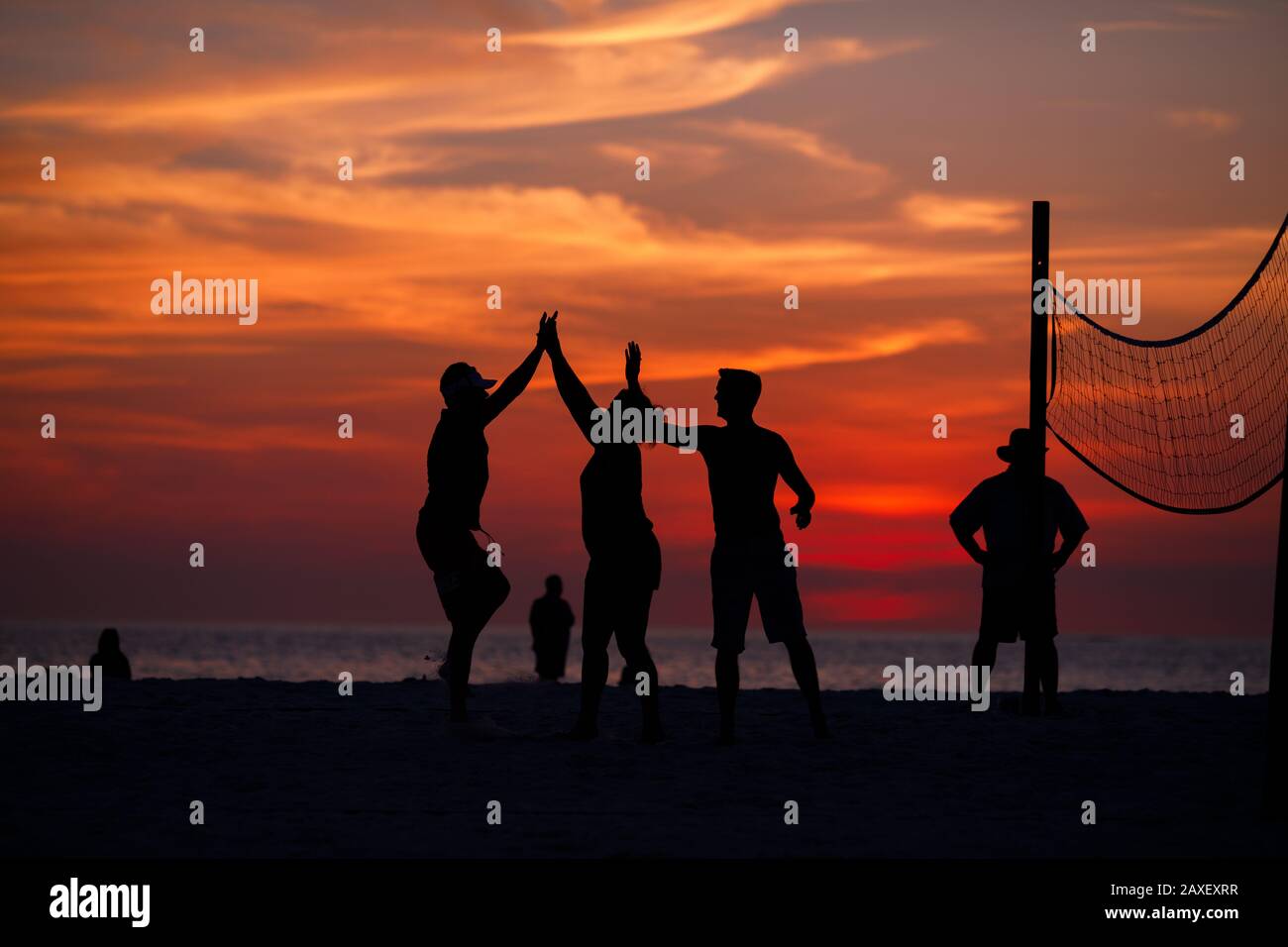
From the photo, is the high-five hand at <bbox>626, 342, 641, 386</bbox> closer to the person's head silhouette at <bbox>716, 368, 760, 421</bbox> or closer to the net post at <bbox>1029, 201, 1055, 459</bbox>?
the person's head silhouette at <bbox>716, 368, 760, 421</bbox>

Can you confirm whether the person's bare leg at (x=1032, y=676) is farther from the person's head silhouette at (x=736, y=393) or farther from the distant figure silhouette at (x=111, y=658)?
the distant figure silhouette at (x=111, y=658)

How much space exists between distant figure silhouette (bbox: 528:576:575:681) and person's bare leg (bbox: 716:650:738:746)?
28.2 feet

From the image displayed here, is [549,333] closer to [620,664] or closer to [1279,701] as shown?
[1279,701]

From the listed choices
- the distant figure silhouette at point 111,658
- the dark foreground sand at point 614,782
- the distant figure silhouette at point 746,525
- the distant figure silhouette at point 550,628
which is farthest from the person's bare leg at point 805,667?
the distant figure silhouette at point 550,628

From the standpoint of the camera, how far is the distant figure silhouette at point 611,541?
8.99 metres

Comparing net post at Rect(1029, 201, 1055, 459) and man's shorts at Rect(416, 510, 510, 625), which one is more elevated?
net post at Rect(1029, 201, 1055, 459)

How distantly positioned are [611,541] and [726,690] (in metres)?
1.09

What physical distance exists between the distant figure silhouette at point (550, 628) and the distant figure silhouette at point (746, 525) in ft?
29.1

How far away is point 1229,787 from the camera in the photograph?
816 centimetres

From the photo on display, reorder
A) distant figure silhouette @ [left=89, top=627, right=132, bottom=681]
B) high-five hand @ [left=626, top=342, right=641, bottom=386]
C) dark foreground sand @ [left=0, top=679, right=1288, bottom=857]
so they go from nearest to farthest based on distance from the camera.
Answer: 1. dark foreground sand @ [left=0, top=679, right=1288, bottom=857]
2. high-five hand @ [left=626, top=342, right=641, bottom=386]
3. distant figure silhouette @ [left=89, top=627, right=132, bottom=681]

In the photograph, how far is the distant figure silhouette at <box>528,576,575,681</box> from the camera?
17.8 m

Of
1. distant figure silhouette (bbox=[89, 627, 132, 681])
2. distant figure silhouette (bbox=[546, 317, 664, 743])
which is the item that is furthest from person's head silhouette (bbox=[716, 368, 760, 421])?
distant figure silhouette (bbox=[89, 627, 132, 681])

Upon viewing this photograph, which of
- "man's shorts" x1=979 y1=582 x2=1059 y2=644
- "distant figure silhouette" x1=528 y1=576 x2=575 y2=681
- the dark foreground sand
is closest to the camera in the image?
the dark foreground sand

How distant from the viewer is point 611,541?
9.03m
